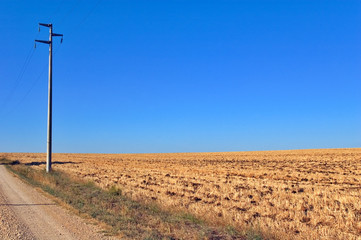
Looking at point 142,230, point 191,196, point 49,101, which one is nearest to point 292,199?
point 191,196

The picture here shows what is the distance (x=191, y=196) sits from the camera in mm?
15820

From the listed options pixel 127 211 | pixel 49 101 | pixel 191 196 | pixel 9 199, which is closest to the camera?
pixel 127 211

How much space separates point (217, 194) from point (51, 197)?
7650 millimetres

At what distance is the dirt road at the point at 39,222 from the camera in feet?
27.3

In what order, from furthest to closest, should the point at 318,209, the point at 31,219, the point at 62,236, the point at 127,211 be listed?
→ the point at 318,209, the point at 127,211, the point at 31,219, the point at 62,236

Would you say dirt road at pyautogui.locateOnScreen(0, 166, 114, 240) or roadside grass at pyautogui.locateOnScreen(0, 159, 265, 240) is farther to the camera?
roadside grass at pyautogui.locateOnScreen(0, 159, 265, 240)

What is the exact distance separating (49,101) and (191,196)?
1799 cm

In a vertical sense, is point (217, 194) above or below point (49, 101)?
below

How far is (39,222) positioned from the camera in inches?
384

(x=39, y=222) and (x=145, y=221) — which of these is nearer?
(x=39, y=222)

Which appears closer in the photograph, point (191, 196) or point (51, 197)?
point (51, 197)

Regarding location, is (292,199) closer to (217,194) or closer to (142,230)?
(217,194)

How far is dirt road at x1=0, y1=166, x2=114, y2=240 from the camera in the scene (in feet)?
27.3

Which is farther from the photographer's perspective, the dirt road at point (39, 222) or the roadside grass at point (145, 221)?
the roadside grass at point (145, 221)
